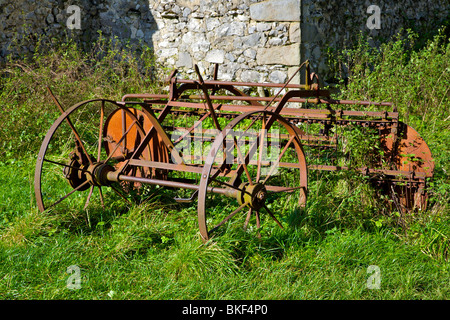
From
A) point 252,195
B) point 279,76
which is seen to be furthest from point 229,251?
point 279,76

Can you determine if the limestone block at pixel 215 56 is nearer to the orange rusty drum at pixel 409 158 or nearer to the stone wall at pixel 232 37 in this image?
the stone wall at pixel 232 37

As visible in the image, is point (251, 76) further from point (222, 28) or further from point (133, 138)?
point (133, 138)

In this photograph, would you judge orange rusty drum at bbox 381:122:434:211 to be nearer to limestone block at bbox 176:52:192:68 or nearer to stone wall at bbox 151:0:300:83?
stone wall at bbox 151:0:300:83

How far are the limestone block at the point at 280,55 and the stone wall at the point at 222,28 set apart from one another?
13 millimetres

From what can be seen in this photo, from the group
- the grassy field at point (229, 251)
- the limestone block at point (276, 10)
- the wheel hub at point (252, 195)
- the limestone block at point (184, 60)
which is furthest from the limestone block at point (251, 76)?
the wheel hub at point (252, 195)

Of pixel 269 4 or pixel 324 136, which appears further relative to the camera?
pixel 269 4

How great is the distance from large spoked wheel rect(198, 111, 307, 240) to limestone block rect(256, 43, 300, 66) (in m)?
1.90

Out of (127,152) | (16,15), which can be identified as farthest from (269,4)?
(16,15)

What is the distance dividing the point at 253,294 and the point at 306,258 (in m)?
0.61

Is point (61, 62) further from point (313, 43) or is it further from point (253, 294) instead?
point (253, 294)

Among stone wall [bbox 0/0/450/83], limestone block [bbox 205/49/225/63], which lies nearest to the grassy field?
stone wall [bbox 0/0/450/83]

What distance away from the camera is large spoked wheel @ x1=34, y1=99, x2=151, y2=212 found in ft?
12.6

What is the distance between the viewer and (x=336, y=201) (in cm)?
409

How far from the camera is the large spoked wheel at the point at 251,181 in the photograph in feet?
10.6
